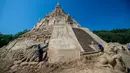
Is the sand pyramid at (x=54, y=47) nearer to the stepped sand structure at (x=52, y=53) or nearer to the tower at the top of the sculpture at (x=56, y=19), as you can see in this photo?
the stepped sand structure at (x=52, y=53)

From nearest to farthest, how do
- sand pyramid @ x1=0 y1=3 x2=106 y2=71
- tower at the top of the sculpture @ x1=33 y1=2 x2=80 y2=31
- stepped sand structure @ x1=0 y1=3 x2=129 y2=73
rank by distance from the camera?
stepped sand structure @ x1=0 y1=3 x2=129 y2=73
sand pyramid @ x1=0 y1=3 x2=106 y2=71
tower at the top of the sculpture @ x1=33 y1=2 x2=80 y2=31

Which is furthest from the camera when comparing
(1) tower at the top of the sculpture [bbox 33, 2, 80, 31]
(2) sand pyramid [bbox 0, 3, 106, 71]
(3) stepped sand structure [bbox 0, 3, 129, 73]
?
(1) tower at the top of the sculpture [bbox 33, 2, 80, 31]

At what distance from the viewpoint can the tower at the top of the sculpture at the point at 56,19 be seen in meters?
24.6

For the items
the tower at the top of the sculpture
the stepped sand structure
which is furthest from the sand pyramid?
the tower at the top of the sculpture

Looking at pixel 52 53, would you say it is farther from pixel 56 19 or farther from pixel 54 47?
pixel 56 19

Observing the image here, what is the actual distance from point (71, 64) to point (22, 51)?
566cm

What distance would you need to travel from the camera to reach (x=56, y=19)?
25.1m

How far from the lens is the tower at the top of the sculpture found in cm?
2456

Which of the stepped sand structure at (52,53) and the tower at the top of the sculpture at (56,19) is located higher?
the tower at the top of the sculpture at (56,19)

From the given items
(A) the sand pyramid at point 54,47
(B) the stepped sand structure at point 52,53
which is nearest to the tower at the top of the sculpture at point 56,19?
(A) the sand pyramid at point 54,47

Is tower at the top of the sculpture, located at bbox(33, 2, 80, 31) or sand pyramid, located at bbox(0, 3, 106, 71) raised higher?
tower at the top of the sculpture, located at bbox(33, 2, 80, 31)

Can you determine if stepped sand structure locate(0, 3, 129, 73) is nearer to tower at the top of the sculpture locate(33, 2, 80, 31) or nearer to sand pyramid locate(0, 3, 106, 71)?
sand pyramid locate(0, 3, 106, 71)

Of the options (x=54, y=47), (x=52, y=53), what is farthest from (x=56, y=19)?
(x=52, y=53)

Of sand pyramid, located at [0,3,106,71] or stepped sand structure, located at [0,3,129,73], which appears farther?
sand pyramid, located at [0,3,106,71]
